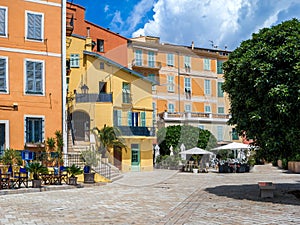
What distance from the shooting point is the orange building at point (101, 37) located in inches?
1476

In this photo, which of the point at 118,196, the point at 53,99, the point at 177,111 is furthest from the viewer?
the point at 177,111

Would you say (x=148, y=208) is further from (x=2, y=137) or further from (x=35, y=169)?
(x=2, y=137)

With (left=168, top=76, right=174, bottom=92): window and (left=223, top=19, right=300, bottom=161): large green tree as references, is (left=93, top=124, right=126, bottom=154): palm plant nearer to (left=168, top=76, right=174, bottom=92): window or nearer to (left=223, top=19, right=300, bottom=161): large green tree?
(left=168, top=76, right=174, bottom=92): window

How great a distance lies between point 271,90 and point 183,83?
3340 cm

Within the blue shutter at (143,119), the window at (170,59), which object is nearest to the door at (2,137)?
the blue shutter at (143,119)

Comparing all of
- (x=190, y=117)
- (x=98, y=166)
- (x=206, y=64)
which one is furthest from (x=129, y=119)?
(x=206, y=64)

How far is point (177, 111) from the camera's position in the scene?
146 ft

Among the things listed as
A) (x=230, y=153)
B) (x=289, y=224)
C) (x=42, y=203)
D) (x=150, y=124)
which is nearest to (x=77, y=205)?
(x=42, y=203)

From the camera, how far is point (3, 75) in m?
20.9

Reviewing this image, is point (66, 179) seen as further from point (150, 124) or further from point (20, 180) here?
point (150, 124)

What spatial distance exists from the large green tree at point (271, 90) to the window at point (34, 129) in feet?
37.3

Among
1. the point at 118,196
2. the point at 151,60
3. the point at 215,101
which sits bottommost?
the point at 118,196

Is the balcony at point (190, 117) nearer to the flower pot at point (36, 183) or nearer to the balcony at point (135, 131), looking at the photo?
the balcony at point (135, 131)

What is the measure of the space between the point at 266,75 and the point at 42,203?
Answer: 773cm
